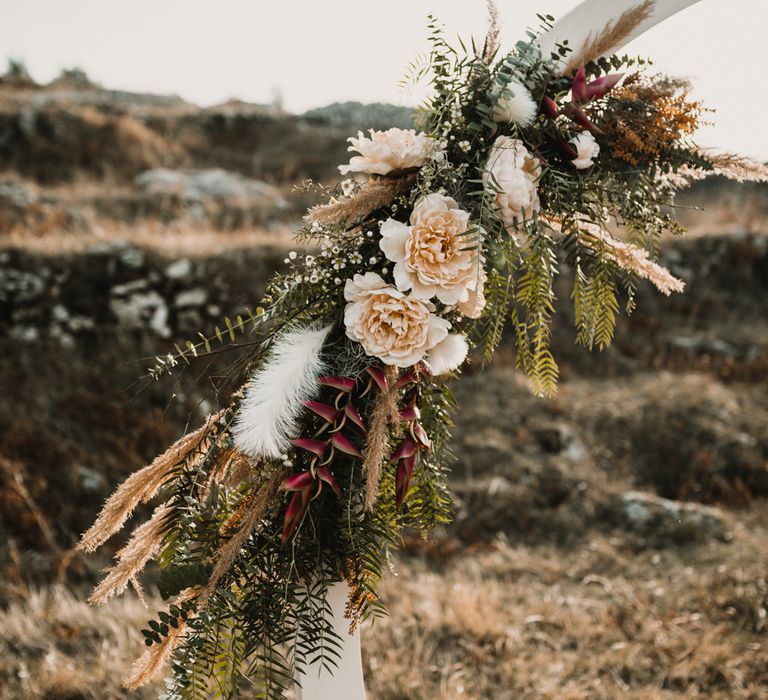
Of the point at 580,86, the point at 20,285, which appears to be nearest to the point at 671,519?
the point at 580,86

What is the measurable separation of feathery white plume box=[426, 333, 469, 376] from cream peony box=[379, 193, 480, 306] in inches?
4.8

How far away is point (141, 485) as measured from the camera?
1.85 meters

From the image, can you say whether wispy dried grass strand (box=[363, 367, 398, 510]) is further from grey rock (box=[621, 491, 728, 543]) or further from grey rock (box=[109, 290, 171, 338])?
grey rock (box=[109, 290, 171, 338])

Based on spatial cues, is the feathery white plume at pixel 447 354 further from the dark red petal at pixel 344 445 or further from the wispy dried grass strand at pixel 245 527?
the wispy dried grass strand at pixel 245 527

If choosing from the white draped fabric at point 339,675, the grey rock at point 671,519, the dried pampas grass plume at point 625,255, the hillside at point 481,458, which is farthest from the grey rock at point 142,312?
the dried pampas grass plume at point 625,255

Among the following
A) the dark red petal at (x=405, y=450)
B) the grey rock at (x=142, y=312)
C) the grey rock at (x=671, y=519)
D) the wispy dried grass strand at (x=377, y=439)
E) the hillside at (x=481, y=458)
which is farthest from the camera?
the grey rock at (x=142, y=312)

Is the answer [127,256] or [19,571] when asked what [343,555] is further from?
[127,256]

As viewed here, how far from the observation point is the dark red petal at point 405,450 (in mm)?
1718

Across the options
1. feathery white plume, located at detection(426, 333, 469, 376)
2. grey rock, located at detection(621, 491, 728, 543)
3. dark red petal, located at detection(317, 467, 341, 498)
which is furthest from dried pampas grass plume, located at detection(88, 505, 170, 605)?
grey rock, located at detection(621, 491, 728, 543)

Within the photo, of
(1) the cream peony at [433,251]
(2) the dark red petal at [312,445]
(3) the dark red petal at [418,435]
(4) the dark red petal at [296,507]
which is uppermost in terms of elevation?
(1) the cream peony at [433,251]

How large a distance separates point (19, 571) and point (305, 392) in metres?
4.08

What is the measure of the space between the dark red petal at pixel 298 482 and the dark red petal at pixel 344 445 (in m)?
0.10

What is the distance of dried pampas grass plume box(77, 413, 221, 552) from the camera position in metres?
1.79

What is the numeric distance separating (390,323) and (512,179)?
469 millimetres
